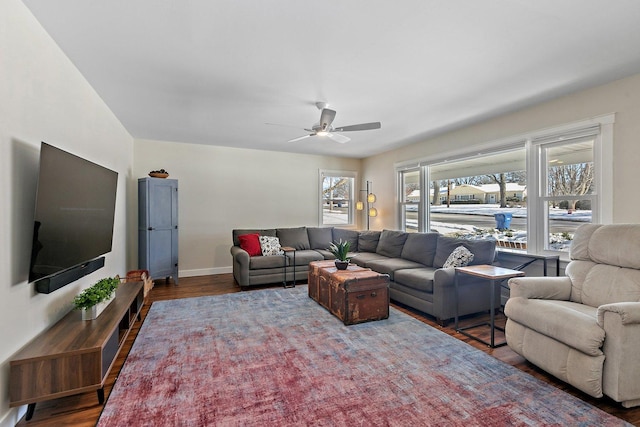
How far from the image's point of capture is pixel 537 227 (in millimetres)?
3625

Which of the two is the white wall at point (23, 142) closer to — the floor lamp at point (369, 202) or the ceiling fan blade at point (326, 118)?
the ceiling fan blade at point (326, 118)

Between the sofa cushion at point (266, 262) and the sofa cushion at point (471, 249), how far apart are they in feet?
7.73

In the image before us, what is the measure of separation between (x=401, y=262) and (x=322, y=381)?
2548 mm

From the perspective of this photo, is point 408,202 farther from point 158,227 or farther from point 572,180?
point 158,227

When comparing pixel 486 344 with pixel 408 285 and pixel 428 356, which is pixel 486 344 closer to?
pixel 428 356

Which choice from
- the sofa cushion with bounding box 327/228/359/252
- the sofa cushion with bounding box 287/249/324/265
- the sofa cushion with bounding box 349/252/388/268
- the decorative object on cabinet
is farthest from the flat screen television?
the sofa cushion with bounding box 327/228/359/252

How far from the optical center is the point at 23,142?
187cm

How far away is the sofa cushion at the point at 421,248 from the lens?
165 inches

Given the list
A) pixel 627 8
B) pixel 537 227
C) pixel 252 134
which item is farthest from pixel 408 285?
pixel 252 134

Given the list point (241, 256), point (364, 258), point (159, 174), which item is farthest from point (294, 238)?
point (159, 174)

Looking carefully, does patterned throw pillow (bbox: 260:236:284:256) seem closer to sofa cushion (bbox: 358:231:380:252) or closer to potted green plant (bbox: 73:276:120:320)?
sofa cushion (bbox: 358:231:380:252)

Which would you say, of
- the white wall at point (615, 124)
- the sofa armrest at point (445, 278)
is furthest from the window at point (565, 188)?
the sofa armrest at point (445, 278)

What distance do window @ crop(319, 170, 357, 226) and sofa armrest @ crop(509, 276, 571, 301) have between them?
4531 mm

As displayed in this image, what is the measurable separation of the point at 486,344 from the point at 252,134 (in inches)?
164
